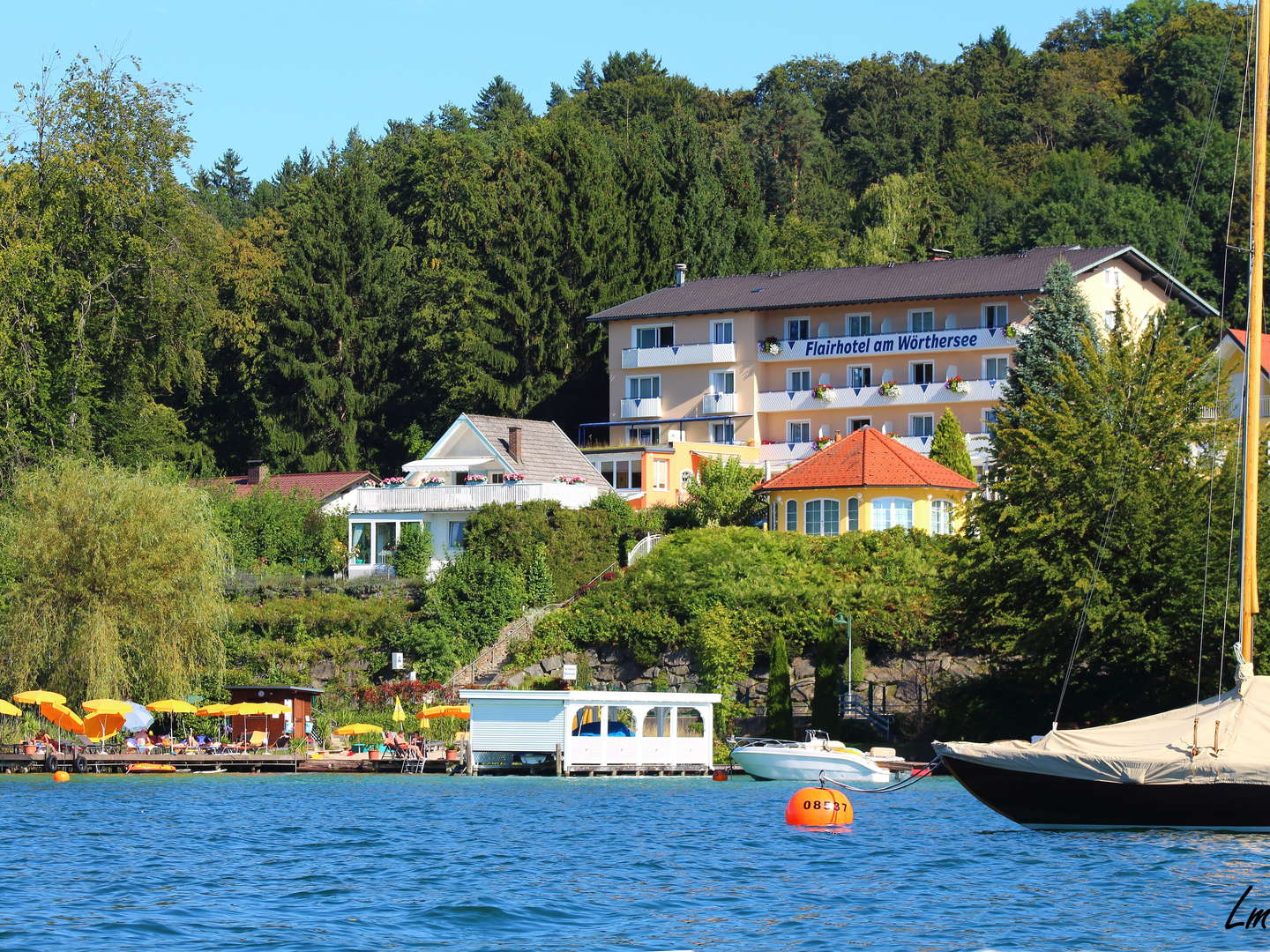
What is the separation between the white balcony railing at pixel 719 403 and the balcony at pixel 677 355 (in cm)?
169

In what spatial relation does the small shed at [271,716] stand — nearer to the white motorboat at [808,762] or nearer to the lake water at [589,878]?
the lake water at [589,878]

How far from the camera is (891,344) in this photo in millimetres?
82625

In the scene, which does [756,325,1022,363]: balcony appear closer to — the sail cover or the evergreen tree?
the evergreen tree

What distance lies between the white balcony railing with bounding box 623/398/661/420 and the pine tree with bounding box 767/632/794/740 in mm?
34963

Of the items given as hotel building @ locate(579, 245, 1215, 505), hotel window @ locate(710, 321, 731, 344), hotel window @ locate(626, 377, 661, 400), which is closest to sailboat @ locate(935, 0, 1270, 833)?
hotel building @ locate(579, 245, 1215, 505)

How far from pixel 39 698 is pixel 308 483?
3232cm

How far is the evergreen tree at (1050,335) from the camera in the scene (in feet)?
231

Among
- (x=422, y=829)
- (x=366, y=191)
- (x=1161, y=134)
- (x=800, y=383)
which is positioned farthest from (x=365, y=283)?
(x=422, y=829)

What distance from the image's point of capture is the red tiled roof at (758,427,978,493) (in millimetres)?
65750

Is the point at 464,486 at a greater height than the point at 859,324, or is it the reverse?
the point at 859,324

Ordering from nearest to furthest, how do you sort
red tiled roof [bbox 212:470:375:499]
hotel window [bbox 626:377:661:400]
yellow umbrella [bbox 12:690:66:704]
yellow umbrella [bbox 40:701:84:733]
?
yellow umbrella [bbox 12:690:66:704] → yellow umbrella [bbox 40:701:84:733] → red tiled roof [bbox 212:470:375:499] → hotel window [bbox 626:377:661:400]

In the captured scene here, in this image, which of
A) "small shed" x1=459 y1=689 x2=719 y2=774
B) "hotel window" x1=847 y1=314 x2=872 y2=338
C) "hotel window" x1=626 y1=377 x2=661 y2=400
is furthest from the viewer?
"hotel window" x1=626 y1=377 x2=661 y2=400

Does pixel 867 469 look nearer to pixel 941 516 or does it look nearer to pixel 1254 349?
pixel 941 516

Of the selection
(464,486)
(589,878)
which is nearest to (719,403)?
(464,486)
